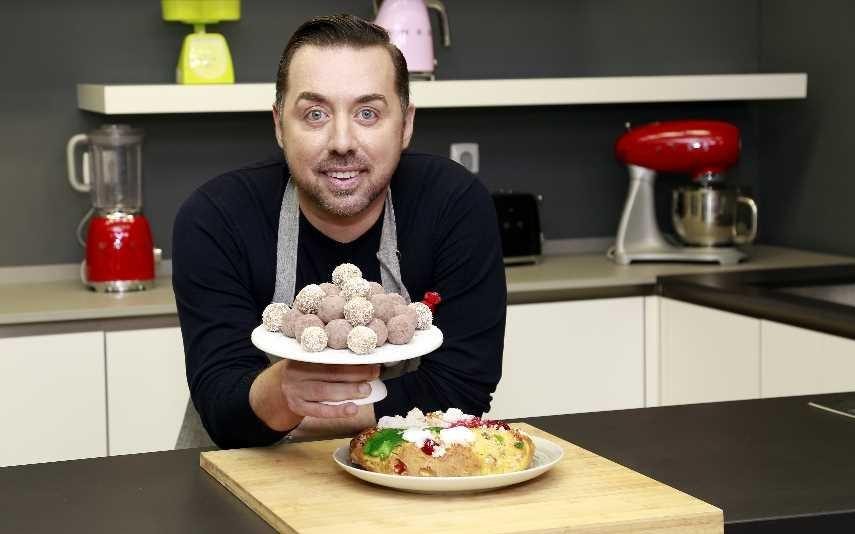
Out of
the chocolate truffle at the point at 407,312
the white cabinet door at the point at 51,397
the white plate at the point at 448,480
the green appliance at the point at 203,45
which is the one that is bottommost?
the white cabinet door at the point at 51,397

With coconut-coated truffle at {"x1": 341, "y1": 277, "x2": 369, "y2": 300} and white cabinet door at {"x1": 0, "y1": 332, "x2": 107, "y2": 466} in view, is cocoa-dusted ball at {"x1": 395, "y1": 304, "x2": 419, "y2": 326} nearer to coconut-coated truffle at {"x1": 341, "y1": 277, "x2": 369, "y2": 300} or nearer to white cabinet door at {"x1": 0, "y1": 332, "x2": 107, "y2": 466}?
coconut-coated truffle at {"x1": 341, "y1": 277, "x2": 369, "y2": 300}

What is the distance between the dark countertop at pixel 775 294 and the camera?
2674 millimetres

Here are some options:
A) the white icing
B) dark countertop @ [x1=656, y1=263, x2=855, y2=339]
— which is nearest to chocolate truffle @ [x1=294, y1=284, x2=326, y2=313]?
the white icing

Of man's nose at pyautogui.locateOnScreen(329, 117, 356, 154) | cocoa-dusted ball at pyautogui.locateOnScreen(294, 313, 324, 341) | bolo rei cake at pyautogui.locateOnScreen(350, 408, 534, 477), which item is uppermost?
man's nose at pyautogui.locateOnScreen(329, 117, 356, 154)

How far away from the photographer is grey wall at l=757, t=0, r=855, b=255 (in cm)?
349

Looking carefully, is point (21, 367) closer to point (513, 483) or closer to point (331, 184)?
point (331, 184)

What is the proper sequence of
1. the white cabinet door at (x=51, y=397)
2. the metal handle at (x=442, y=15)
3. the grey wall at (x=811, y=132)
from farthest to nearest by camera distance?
the grey wall at (x=811, y=132), the metal handle at (x=442, y=15), the white cabinet door at (x=51, y=397)

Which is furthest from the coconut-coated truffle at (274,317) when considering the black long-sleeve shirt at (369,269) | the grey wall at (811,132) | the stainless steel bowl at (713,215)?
the grey wall at (811,132)

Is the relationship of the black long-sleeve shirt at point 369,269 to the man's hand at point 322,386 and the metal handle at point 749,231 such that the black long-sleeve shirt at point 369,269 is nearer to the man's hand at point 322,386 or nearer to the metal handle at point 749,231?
the man's hand at point 322,386

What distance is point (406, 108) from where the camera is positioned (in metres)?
1.97

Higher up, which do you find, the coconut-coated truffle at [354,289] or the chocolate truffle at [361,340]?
the coconut-coated truffle at [354,289]

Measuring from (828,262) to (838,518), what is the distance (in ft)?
7.18

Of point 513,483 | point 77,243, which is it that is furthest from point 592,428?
point 77,243

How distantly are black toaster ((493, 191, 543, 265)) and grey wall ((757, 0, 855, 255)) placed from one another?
2.55ft
